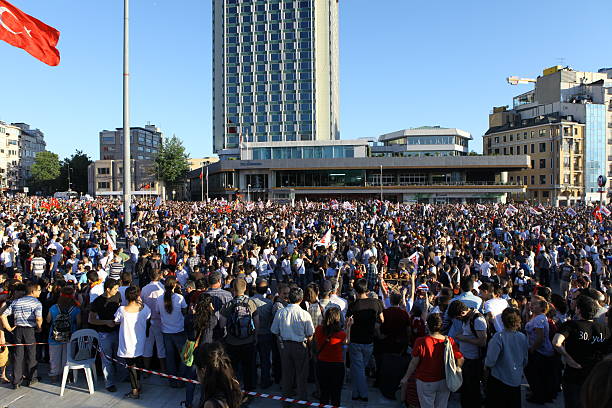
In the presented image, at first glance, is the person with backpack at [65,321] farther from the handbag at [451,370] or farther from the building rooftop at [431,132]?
the building rooftop at [431,132]

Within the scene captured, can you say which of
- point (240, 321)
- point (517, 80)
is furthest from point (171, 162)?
point (517, 80)

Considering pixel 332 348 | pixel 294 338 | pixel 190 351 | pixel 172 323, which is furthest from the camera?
pixel 172 323

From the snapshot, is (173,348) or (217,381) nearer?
(217,381)

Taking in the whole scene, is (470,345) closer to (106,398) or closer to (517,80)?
(106,398)

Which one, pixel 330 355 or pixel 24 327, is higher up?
pixel 24 327

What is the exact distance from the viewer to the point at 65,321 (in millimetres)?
6715

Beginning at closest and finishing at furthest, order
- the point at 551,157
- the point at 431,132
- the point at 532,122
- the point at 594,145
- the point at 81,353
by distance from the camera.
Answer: the point at 81,353 < the point at 551,157 < the point at 594,145 < the point at 532,122 < the point at 431,132

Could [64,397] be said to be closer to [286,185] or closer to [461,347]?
[461,347]

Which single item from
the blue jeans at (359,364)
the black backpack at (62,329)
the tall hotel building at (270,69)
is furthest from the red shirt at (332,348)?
the tall hotel building at (270,69)

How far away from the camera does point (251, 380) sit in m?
6.64

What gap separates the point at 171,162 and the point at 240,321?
76.3 metres

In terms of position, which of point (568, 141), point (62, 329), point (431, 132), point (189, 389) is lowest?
point (189, 389)

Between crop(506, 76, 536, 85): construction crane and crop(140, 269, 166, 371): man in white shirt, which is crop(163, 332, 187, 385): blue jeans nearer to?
crop(140, 269, 166, 371): man in white shirt

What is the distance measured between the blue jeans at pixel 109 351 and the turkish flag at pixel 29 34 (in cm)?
628
